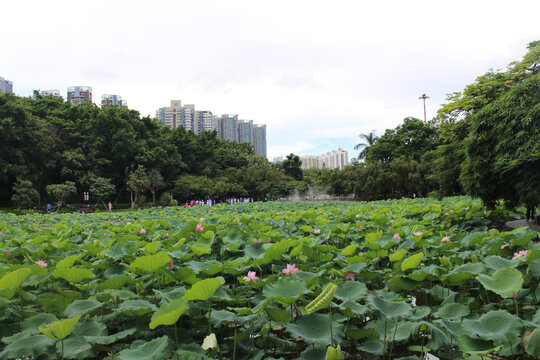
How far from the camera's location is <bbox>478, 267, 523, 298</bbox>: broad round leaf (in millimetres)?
1217

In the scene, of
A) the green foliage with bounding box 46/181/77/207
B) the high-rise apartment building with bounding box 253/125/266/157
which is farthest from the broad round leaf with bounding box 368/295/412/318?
the high-rise apartment building with bounding box 253/125/266/157

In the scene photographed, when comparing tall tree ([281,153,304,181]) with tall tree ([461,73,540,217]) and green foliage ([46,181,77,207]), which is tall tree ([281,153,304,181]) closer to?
green foliage ([46,181,77,207])

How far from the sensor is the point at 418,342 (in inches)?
51.0

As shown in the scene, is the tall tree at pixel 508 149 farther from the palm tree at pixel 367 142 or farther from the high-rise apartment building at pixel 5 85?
the high-rise apartment building at pixel 5 85

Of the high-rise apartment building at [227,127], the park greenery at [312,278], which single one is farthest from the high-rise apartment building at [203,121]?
the park greenery at [312,278]

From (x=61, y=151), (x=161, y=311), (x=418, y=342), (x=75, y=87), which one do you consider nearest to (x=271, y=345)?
(x=161, y=311)

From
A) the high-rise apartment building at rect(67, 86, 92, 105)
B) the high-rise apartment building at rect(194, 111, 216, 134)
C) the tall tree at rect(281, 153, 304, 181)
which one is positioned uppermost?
the high-rise apartment building at rect(67, 86, 92, 105)

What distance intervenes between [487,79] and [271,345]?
6.05 m

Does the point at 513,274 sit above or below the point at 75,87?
below

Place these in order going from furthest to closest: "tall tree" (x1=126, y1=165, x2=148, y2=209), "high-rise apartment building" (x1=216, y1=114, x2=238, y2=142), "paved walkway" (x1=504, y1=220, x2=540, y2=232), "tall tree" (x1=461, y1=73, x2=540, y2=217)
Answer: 1. "high-rise apartment building" (x1=216, y1=114, x2=238, y2=142)
2. "tall tree" (x1=126, y1=165, x2=148, y2=209)
3. "paved walkway" (x1=504, y1=220, x2=540, y2=232)
4. "tall tree" (x1=461, y1=73, x2=540, y2=217)

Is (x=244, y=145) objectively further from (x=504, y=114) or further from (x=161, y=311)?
(x=161, y=311)

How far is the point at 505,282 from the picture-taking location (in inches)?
50.1

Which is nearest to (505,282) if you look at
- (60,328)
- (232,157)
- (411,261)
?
(411,261)

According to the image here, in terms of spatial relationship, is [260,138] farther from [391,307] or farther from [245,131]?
[391,307]
